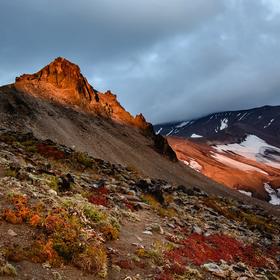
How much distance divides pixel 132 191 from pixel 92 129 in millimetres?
44240

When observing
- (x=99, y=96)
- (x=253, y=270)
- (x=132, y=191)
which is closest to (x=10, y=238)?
(x=253, y=270)

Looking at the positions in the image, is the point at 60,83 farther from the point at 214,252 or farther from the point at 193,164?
the point at 193,164

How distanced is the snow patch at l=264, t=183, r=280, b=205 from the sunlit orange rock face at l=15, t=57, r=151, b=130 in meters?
71.6

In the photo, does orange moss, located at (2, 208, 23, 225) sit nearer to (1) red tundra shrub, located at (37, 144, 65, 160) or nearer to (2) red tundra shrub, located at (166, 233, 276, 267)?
(2) red tundra shrub, located at (166, 233, 276, 267)

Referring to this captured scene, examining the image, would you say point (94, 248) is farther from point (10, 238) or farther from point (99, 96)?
point (99, 96)

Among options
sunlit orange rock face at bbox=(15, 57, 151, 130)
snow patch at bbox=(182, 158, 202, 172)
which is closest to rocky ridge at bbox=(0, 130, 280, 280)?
sunlit orange rock face at bbox=(15, 57, 151, 130)

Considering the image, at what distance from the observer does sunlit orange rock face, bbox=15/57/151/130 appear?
84062mm

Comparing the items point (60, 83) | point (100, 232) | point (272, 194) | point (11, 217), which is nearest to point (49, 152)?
point (100, 232)

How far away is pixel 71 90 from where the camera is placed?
8994 cm

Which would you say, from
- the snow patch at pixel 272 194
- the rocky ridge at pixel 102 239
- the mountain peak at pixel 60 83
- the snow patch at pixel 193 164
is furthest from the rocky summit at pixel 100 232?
the snow patch at pixel 193 164

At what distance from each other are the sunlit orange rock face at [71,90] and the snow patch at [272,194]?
7157 centimetres

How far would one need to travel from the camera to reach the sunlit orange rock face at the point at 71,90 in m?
84.1

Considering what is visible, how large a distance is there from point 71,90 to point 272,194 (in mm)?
100077

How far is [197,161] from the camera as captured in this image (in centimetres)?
19488
